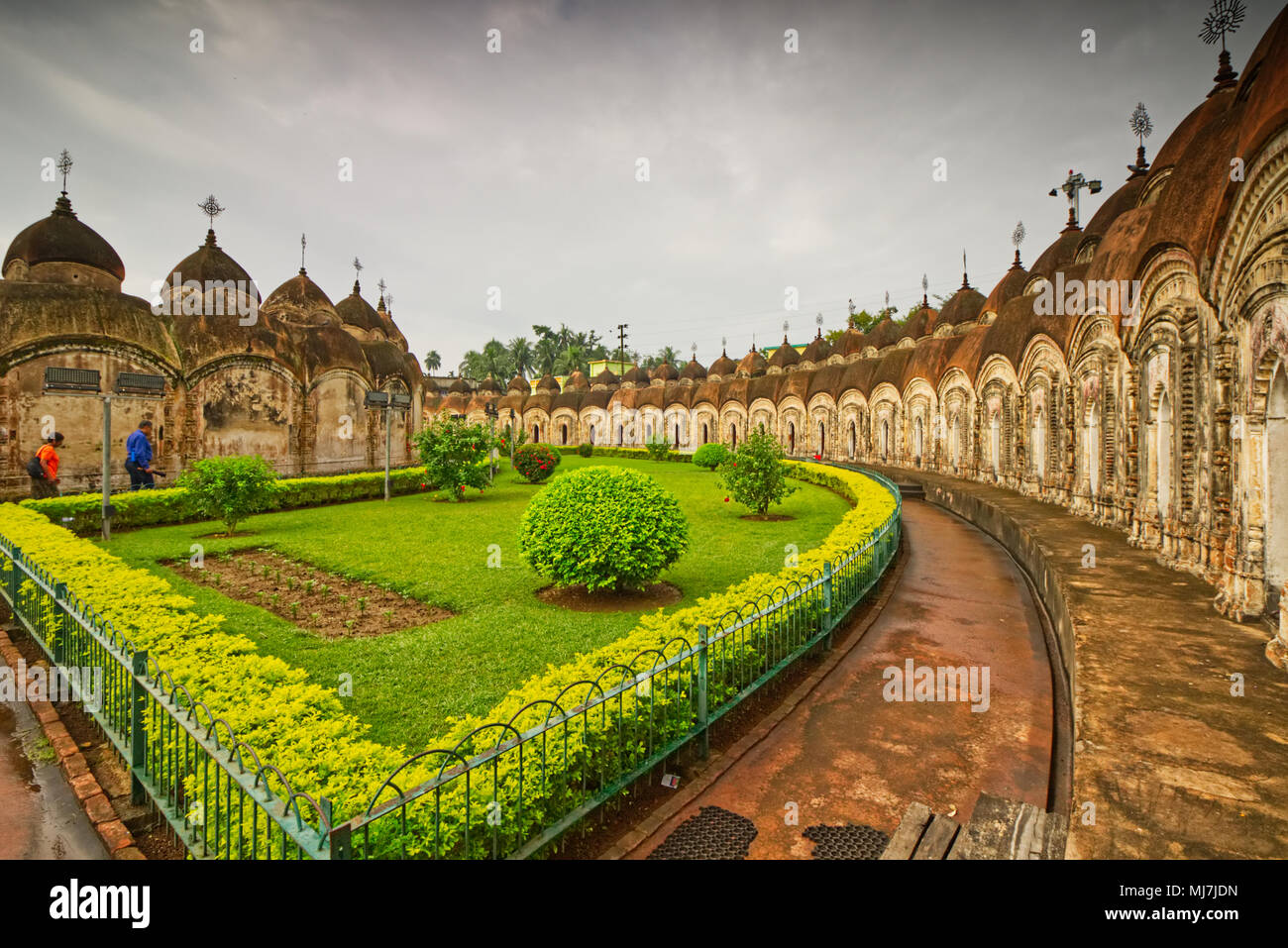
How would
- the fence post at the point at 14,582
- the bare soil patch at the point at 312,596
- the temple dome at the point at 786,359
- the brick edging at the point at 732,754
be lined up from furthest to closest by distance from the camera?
the temple dome at the point at 786,359
the bare soil patch at the point at 312,596
the fence post at the point at 14,582
the brick edging at the point at 732,754

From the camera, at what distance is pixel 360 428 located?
915 inches

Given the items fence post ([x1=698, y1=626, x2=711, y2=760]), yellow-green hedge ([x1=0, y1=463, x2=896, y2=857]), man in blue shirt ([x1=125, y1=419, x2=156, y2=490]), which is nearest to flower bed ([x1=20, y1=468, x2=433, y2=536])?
man in blue shirt ([x1=125, y1=419, x2=156, y2=490])

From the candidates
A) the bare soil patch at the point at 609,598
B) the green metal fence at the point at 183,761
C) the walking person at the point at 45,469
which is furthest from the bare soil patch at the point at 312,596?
the walking person at the point at 45,469

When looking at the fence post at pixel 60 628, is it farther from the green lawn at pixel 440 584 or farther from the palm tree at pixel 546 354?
the palm tree at pixel 546 354

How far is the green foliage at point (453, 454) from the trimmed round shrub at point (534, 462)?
16.0ft

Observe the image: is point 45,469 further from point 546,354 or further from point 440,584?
point 546,354

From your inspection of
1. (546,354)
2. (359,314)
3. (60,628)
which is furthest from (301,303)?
(546,354)

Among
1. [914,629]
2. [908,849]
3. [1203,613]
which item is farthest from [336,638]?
[1203,613]

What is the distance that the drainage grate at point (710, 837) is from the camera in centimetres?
332

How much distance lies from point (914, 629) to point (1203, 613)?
2.57 metres

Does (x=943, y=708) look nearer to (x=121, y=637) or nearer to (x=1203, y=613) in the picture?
(x=1203, y=613)

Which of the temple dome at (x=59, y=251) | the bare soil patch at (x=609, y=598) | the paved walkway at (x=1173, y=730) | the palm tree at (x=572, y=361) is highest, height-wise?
the palm tree at (x=572, y=361)

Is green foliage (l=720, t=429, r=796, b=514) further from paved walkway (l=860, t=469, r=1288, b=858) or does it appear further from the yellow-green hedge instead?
the yellow-green hedge

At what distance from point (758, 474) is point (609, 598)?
23.6 feet
